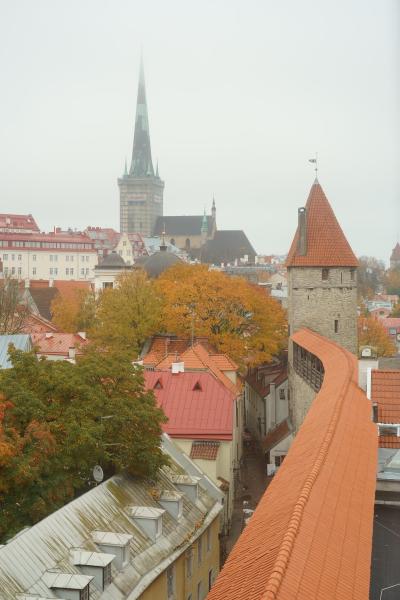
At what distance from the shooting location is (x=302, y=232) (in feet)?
116

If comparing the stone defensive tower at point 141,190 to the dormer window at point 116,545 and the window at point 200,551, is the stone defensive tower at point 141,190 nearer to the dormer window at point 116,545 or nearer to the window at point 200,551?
the window at point 200,551

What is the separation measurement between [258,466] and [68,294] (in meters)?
42.3

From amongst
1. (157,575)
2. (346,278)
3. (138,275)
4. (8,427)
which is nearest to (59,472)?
(8,427)

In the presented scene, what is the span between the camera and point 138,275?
4788 centimetres

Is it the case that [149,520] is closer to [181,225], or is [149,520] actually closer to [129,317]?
[129,317]

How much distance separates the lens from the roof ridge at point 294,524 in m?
7.16

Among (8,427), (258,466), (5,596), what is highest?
(8,427)

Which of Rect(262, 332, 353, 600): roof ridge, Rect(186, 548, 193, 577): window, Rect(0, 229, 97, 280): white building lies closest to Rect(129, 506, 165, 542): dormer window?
Rect(186, 548, 193, 577): window

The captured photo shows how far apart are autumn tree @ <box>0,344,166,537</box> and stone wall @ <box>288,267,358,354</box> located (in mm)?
17235

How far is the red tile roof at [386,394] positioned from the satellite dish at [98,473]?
6.00 metres

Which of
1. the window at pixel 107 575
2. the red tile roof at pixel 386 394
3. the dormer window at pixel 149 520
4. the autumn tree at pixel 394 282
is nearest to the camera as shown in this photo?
the window at pixel 107 575

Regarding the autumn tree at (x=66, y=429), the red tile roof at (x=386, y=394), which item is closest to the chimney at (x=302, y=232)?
the red tile roof at (x=386, y=394)

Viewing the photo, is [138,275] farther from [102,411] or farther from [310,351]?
[102,411]

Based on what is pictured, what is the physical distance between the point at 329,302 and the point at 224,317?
771cm
